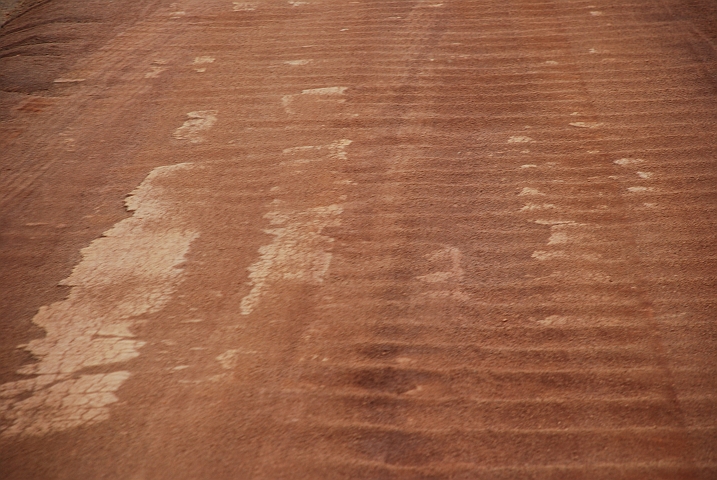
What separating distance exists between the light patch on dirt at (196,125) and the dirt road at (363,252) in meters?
0.02

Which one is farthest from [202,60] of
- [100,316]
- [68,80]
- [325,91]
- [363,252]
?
[100,316]

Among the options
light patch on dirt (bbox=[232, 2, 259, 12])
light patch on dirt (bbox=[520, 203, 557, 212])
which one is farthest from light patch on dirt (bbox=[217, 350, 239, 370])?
light patch on dirt (bbox=[232, 2, 259, 12])

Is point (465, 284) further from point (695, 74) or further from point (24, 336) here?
point (695, 74)

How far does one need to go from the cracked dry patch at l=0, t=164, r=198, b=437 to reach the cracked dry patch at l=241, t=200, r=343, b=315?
0.38 metres

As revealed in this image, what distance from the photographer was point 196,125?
4086 mm

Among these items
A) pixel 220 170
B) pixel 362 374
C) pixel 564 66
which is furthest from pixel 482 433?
pixel 564 66

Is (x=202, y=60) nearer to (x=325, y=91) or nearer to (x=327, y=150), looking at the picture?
(x=325, y=91)

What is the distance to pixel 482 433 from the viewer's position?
2.27 m

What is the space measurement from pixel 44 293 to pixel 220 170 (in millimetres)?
1176

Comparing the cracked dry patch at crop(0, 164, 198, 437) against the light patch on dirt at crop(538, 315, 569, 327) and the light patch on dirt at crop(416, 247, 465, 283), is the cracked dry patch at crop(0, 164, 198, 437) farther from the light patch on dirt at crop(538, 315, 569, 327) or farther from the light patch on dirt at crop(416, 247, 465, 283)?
the light patch on dirt at crop(538, 315, 569, 327)

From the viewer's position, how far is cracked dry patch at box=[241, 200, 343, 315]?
9.70 feet

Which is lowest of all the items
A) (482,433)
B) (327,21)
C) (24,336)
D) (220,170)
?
(482,433)

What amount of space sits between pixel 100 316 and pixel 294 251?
906 millimetres

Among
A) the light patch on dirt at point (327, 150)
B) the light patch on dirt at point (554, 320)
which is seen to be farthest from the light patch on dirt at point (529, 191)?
the light patch on dirt at point (327, 150)
